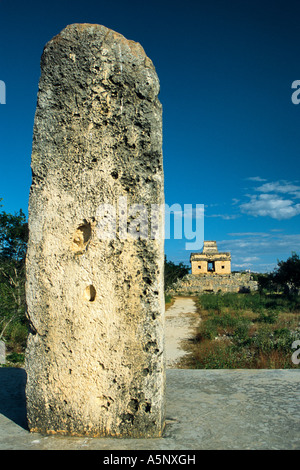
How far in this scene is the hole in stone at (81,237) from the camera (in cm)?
254

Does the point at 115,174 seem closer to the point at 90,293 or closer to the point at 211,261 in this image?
the point at 90,293

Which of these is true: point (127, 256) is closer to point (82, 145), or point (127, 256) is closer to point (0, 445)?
point (82, 145)

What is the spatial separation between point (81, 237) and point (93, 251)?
0.57 feet

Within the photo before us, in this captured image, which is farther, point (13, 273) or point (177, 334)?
point (177, 334)

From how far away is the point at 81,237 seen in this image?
8.39 ft

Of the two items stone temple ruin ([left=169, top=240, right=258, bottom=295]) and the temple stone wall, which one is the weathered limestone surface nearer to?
stone temple ruin ([left=169, top=240, right=258, bottom=295])

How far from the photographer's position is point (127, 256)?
243cm

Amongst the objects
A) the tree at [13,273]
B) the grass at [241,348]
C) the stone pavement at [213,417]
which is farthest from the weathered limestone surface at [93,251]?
the tree at [13,273]

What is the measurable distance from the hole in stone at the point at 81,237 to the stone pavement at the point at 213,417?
129cm

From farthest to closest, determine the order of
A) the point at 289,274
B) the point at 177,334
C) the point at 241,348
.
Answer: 1. the point at 289,274
2. the point at 177,334
3. the point at 241,348

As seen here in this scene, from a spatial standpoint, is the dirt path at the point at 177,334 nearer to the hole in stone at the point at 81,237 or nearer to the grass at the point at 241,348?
the grass at the point at 241,348

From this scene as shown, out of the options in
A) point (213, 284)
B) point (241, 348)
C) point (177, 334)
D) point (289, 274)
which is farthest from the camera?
point (213, 284)

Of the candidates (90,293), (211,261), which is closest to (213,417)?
(90,293)
